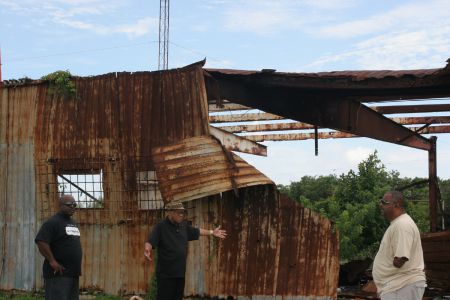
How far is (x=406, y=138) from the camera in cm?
1286

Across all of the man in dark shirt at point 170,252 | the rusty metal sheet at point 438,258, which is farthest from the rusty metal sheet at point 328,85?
the man in dark shirt at point 170,252

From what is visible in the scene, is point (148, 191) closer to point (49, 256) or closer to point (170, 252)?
point (170, 252)

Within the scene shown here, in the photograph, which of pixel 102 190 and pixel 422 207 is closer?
pixel 102 190

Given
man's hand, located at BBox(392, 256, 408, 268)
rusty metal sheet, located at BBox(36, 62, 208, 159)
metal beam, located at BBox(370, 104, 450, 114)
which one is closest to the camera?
man's hand, located at BBox(392, 256, 408, 268)

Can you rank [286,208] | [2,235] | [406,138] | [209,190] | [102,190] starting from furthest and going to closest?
[406,138] < [2,235] < [102,190] < [286,208] < [209,190]

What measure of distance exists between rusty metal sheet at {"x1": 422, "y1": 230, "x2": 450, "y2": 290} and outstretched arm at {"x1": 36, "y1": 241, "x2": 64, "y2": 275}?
7482 mm

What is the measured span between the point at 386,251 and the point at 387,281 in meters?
0.30

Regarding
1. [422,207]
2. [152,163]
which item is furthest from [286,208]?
[422,207]

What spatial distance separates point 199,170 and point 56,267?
10.0 ft

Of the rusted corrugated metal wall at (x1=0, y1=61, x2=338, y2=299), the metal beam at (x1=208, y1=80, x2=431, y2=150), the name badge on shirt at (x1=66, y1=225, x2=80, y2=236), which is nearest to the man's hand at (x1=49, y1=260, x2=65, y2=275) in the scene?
the name badge on shirt at (x1=66, y1=225, x2=80, y2=236)

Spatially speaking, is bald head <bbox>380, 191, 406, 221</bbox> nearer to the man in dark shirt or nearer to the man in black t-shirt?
the man in dark shirt

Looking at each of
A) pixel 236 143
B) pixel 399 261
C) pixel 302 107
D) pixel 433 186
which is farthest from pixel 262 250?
pixel 433 186

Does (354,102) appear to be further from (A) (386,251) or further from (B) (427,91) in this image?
(A) (386,251)

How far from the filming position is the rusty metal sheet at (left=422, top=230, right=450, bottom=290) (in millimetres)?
12166
